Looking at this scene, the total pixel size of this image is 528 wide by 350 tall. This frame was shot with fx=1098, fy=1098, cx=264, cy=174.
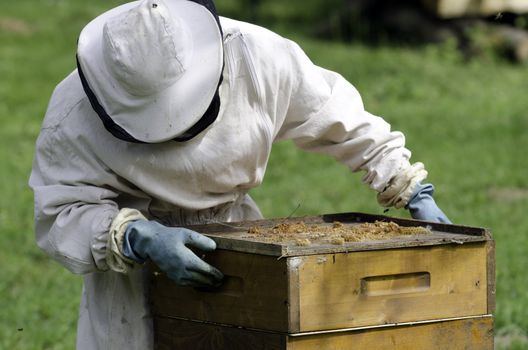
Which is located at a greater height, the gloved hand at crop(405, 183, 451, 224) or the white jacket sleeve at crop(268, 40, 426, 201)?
the white jacket sleeve at crop(268, 40, 426, 201)

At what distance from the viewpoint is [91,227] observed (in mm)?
3291

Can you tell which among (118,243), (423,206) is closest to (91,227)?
(118,243)

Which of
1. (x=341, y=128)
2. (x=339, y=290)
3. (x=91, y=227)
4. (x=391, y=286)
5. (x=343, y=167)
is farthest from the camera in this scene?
(x=343, y=167)

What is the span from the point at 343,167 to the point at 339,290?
263 inches

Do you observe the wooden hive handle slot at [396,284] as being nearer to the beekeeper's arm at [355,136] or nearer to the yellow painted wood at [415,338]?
the yellow painted wood at [415,338]

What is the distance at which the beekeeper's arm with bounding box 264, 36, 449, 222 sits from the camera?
3.63 meters

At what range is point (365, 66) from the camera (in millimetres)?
12906

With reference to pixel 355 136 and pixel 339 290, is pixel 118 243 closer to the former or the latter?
pixel 339 290

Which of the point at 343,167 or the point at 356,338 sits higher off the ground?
the point at 343,167

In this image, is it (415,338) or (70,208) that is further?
(70,208)

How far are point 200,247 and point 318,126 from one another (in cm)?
71

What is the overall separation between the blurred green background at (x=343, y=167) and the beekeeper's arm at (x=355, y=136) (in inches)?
29.3

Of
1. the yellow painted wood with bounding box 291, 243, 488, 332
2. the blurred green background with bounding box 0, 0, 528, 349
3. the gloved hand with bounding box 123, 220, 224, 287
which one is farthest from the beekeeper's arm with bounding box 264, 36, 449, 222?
the blurred green background with bounding box 0, 0, 528, 349

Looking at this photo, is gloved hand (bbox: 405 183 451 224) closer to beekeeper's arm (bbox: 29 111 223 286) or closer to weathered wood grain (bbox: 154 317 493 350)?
weathered wood grain (bbox: 154 317 493 350)
